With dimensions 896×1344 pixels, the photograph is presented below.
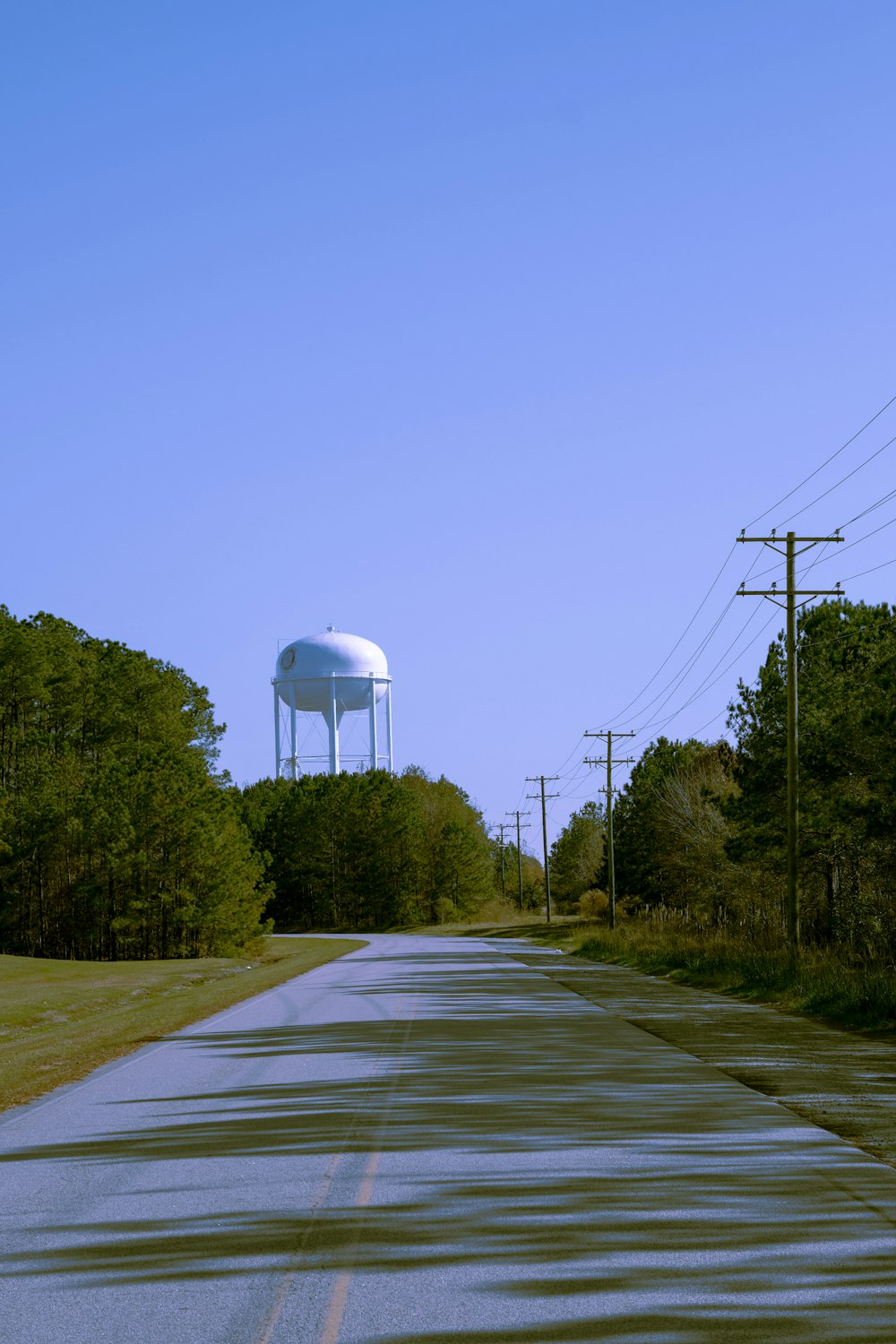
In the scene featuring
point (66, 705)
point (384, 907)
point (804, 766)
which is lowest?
point (384, 907)

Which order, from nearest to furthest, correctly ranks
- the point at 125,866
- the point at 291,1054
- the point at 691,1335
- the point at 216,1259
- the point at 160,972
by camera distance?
the point at 691,1335, the point at 216,1259, the point at 291,1054, the point at 160,972, the point at 125,866

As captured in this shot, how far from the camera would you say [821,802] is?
38719 mm

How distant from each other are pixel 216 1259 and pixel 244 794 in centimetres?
11009

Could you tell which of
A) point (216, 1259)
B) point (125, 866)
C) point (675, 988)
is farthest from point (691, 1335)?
point (125, 866)

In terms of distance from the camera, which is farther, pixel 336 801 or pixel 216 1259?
A: pixel 336 801

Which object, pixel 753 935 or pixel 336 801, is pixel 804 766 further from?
pixel 336 801

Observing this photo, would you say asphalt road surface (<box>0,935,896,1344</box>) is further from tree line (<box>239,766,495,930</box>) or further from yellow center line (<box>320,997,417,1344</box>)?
tree line (<box>239,766,495,930</box>)

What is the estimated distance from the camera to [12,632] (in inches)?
2714

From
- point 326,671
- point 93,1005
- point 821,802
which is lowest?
point 93,1005

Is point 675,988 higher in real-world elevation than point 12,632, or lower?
lower

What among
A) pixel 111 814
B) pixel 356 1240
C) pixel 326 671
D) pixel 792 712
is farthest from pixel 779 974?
pixel 326 671

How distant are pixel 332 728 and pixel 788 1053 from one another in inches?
3079

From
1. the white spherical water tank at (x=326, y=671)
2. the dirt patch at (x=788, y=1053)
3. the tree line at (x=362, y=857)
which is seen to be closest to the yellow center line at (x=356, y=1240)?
the dirt patch at (x=788, y=1053)

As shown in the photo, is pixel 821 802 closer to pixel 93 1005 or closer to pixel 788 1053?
pixel 93 1005
